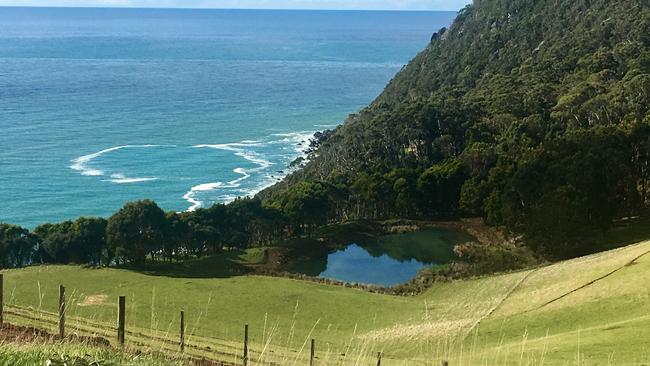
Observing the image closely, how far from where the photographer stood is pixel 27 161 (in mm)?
93438

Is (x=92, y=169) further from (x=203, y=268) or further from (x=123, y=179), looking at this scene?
(x=203, y=268)

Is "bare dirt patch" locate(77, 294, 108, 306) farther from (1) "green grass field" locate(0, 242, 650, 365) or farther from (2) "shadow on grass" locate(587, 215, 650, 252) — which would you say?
(2) "shadow on grass" locate(587, 215, 650, 252)

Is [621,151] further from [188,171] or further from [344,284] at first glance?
[188,171]

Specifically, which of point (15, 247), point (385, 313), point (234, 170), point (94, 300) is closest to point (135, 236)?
point (15, 247)

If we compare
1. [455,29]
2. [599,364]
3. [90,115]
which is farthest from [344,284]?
[455,29]

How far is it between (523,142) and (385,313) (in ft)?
111

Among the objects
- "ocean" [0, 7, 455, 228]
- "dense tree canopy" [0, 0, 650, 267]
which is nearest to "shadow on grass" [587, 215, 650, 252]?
"dense tree canopy" [0, 0, 650, 267]

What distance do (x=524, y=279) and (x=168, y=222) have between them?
81.6 feet

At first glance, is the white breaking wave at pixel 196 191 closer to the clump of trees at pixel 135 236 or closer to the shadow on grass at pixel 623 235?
the clump of trees at pixel 135 236

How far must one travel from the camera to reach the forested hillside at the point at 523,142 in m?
47.8

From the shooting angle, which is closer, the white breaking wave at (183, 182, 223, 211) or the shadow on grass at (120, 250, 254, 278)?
the shadow on grass at (120, 250, 254, 278)

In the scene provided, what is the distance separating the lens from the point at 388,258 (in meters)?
51.7

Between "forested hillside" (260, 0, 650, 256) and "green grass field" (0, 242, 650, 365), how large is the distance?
42.2 feet

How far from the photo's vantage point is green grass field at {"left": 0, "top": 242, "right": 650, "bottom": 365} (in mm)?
19438
